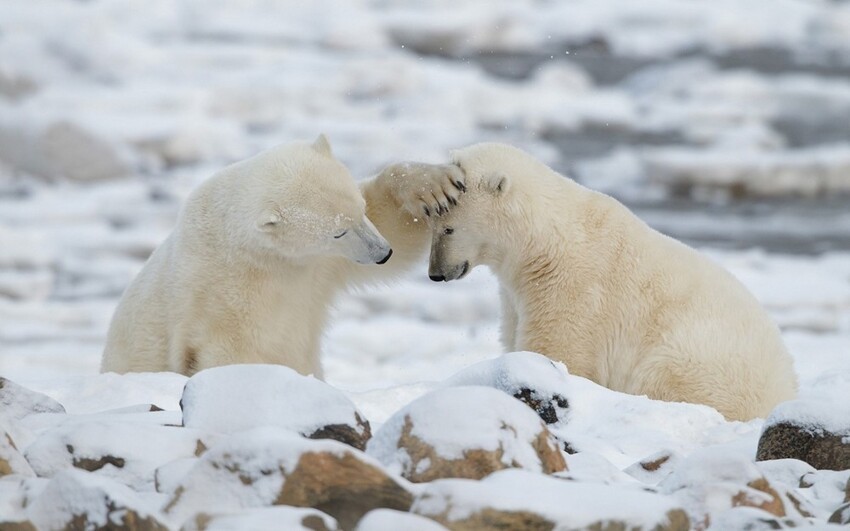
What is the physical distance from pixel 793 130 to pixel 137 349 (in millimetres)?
13865

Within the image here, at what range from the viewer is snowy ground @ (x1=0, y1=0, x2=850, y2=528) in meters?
9.87

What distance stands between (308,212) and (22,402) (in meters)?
1.27

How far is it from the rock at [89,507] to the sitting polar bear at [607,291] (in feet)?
7.70

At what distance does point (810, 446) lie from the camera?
3.20 meters

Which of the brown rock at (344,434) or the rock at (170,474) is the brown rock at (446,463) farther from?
the rock at (170,474)

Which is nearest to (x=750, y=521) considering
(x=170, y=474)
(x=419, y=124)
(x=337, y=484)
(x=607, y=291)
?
(x=337, y=484)

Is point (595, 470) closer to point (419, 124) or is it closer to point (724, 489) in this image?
point (724, 489)

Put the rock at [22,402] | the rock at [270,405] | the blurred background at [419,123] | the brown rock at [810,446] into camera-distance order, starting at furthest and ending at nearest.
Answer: the blurred background at [419,123], the rock at [22,402], the brown rock at [810,446], the rock at [270,405]

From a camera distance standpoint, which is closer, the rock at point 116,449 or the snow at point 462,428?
the snow at point 462,428

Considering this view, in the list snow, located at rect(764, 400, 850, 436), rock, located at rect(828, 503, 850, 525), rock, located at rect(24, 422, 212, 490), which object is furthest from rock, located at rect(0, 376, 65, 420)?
rock, located at rect(828, 503, 850, 525)

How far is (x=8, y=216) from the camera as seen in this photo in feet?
41.4

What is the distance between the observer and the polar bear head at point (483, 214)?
180 inches

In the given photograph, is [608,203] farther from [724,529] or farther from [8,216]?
[8,216]

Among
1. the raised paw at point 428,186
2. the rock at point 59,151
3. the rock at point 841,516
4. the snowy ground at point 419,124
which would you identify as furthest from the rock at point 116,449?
the rock at point 59,151
